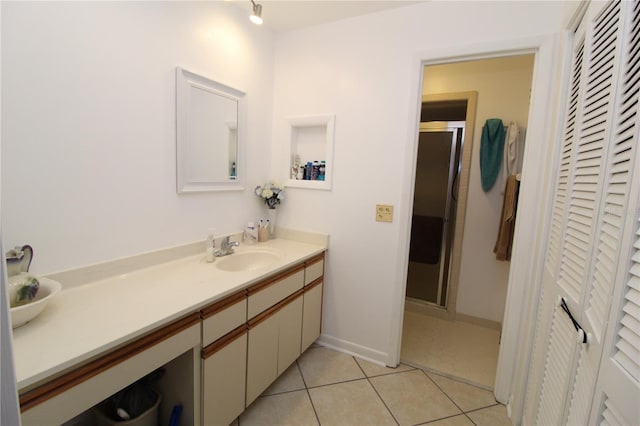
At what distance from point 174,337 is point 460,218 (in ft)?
8.60

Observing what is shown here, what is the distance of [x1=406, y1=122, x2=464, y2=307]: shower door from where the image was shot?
293 centimetres

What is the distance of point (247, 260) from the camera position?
6.75 ft

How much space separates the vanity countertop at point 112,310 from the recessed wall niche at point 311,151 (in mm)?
874

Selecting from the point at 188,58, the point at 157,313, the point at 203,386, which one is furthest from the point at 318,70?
the point at 203,386

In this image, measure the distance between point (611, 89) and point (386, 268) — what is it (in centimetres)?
155

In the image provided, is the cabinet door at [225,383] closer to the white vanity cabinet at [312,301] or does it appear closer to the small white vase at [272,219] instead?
the white vanity cabinet at [312,301]

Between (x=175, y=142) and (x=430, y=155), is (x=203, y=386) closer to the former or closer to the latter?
(x=175, y=142)

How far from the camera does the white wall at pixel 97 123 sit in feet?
3.76

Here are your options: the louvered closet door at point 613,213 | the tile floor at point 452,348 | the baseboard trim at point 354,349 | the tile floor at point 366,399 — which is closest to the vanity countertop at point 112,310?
the tile floor at point 366,399

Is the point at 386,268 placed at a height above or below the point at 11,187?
below

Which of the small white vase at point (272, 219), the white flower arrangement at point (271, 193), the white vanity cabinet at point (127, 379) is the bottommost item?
the white vanity cabinet at point (127, 379)

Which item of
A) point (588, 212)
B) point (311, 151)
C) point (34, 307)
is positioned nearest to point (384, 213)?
point (311, 151)

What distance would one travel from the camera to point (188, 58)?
5.69 ft

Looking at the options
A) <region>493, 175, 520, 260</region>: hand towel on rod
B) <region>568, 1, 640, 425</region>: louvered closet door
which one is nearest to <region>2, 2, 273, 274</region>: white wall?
<region>568, 1, 640, 425</region>: louvered closet door
